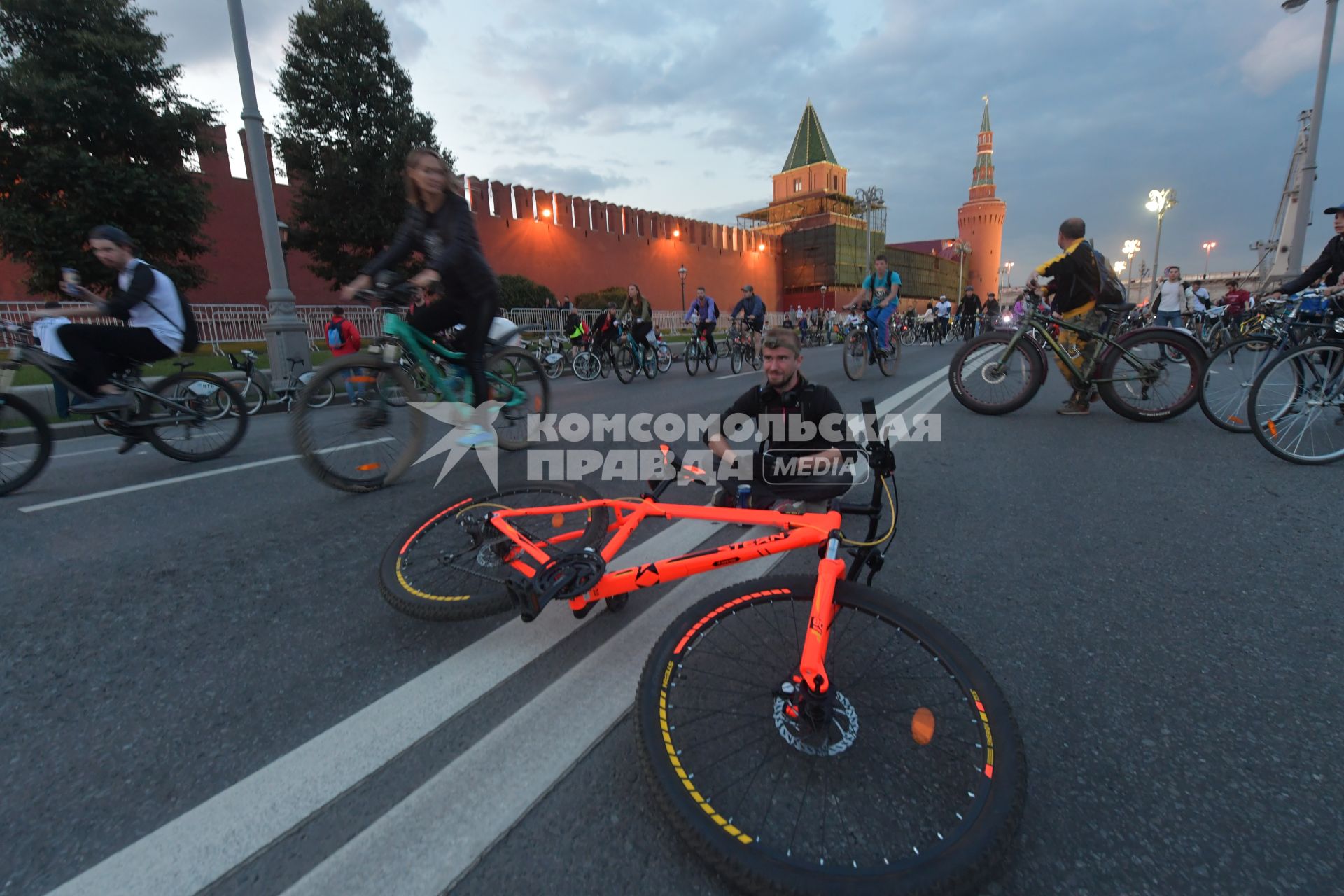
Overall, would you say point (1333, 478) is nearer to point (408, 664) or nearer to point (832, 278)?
point (408, 664)

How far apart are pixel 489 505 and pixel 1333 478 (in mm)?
4895

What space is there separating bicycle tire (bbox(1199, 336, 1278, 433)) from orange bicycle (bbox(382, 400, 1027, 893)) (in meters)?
4.85

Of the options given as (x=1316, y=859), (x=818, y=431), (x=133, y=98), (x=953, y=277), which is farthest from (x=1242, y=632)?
(x=953, y=277)

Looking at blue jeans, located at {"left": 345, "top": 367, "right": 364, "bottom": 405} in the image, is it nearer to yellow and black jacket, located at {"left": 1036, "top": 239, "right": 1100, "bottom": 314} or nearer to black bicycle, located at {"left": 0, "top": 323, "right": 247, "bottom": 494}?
black bicycle, located at {"left": 0, "top": 323, "right": 247, "bottom": 494}

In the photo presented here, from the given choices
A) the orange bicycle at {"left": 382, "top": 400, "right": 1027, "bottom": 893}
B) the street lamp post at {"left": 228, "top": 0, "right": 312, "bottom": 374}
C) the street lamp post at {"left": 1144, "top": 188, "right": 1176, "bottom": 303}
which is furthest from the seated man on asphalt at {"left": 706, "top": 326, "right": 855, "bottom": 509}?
the street lamp post at {"left": 1144, "top": 188, "right": 1176, "bottom": 303}

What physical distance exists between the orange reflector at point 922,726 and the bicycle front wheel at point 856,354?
26.9 ft

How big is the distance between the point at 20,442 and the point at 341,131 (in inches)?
908

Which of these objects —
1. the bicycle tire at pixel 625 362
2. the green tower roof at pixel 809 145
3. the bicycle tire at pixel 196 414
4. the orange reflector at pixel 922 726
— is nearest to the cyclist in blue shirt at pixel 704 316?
the bicycle tire at pixel 625 362

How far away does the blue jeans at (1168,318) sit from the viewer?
12.8 m

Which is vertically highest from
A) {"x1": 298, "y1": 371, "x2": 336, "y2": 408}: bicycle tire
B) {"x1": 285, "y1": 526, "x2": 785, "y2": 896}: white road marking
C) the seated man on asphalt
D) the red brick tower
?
the red brick tower

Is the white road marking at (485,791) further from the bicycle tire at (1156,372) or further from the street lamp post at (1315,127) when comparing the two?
the street lamp post at (1315,127)

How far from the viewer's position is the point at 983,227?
9756cm

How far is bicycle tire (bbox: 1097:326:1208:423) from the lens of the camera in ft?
16.7

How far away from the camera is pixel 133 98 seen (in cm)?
1435
